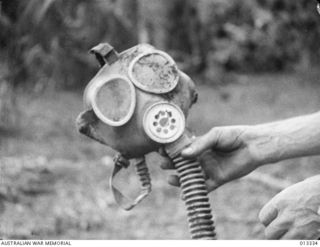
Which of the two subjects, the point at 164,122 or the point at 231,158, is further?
the point at 231,158

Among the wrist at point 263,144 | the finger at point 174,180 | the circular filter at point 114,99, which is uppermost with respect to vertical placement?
the circular filter at point 114,99

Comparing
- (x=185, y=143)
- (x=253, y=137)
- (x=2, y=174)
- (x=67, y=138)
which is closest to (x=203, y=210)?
(x=185, y=143)

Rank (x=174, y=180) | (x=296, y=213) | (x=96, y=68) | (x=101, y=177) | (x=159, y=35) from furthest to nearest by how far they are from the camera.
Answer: (x=159, y=35), (x=96, y=68), (x=101, y=177), (x=174, y=180), (x=296, y=213)

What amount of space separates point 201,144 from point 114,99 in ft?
0.62

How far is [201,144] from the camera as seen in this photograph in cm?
123

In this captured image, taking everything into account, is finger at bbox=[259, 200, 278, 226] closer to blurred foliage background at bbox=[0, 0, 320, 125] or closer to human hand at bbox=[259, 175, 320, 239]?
human hand at bbox=[259, 175, 320, 239]

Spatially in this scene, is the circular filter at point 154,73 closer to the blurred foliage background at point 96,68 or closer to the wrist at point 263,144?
the wrist at point 263,144

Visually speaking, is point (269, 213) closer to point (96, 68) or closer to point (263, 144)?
point (263, 144)

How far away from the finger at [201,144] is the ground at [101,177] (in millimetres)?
760

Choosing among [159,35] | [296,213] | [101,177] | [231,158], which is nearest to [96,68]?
[159,35]

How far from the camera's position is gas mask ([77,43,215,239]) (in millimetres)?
1168

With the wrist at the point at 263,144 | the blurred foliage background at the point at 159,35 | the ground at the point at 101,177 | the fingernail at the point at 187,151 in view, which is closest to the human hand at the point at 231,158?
the wrist at the point at 263,144

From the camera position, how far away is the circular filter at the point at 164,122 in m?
1.18

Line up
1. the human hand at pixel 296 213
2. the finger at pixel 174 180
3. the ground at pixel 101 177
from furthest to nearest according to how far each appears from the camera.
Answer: the ground at pixel 101 177 < the finger at pixel 174 180 < the human hand at pixel 296 213
